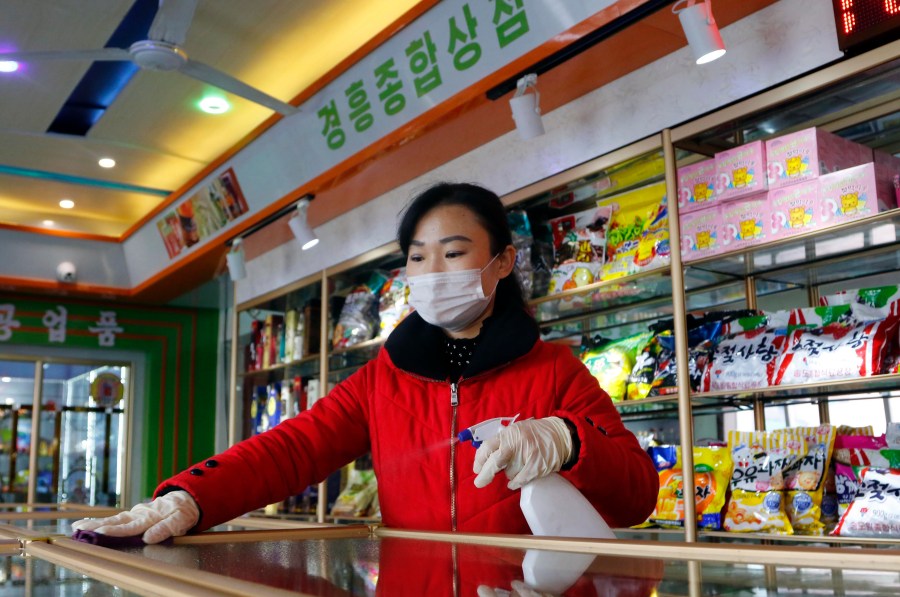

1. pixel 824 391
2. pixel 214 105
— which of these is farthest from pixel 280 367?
pixel 824 391

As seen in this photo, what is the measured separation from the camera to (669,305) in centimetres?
324

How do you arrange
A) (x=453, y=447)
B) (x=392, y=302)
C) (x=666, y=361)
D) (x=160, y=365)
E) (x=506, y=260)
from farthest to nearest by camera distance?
(x=160, y=365) < (x=392, y=302) < (x=666, y=361) < (x=506, y=260) < (x=453, y=447)

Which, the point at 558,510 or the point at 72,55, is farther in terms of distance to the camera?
the point at 72,55

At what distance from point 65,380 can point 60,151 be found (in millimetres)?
2829

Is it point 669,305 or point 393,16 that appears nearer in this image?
point 669,305

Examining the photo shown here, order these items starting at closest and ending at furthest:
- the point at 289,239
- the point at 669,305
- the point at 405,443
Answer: the point at 405,443 → the point at 669,305 → the point at 289,239

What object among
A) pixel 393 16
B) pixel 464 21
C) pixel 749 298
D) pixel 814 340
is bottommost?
pixel 814 340

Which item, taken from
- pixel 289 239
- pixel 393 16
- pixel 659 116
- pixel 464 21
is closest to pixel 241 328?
pixel 289 239

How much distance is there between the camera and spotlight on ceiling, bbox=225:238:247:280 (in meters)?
5.05

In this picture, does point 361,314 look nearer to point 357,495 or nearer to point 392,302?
point 392,302

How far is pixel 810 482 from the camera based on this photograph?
2.48 meters

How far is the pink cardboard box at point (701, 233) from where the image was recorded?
2668mm

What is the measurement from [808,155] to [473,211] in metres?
1.11

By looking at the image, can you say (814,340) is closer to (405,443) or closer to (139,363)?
(405,443)
